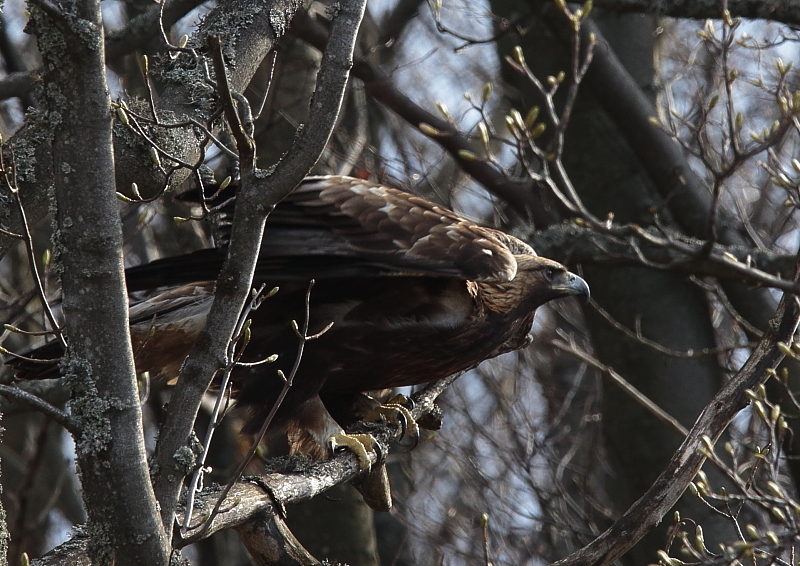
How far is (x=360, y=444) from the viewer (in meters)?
4.07

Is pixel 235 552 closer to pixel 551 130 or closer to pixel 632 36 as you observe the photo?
pixel 551 130

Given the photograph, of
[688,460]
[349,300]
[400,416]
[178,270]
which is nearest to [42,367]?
[178,270]

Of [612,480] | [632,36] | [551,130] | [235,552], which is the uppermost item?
[632,36]

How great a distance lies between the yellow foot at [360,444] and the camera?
4008mm

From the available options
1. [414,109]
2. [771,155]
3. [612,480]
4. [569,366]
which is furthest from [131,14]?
[569,366]

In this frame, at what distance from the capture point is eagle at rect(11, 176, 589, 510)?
3.93 meters

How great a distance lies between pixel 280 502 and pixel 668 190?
4.02 metres

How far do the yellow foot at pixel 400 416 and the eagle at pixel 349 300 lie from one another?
15 centimetres

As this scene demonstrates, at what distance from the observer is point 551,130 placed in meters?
7.05

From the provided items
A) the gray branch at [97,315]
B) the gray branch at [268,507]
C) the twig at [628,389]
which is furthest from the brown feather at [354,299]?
the gray branch at [97,315]

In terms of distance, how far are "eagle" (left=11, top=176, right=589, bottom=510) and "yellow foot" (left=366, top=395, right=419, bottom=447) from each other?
0.15m

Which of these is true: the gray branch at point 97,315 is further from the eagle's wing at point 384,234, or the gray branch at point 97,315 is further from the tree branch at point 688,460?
the eagle's wing at point 384,234

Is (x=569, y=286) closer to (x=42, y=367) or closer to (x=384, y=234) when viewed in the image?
(x=384, y=234)

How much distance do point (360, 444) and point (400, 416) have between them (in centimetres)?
52
